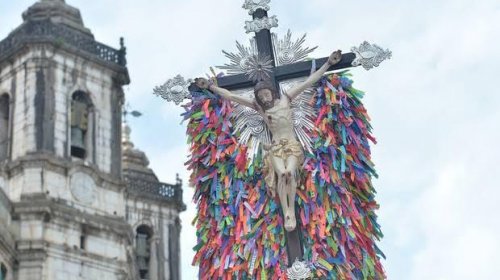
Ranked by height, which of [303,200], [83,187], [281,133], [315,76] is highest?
[83,187]

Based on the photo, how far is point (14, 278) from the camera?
789 inches

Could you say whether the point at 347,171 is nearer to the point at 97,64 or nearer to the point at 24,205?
the point at 24,205

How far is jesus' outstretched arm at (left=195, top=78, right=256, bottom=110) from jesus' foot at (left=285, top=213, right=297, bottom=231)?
934 millimetres

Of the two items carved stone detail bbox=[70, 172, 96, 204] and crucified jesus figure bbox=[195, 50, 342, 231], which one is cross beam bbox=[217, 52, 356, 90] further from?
carved stone detail bbox=[70, 172, 96, 204]

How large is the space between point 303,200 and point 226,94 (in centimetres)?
103

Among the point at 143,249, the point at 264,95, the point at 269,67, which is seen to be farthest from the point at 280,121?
the point at 143,249

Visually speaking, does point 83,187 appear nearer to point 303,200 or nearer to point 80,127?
point 80,127

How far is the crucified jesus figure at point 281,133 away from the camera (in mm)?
6219

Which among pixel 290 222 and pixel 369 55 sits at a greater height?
pixel 369 55

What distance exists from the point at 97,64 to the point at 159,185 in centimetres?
920

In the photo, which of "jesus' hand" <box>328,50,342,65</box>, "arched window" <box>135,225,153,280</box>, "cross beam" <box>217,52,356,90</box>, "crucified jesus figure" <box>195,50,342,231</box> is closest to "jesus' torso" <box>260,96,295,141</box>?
"crucified jesus figure" <box>195,50,342,231</box>

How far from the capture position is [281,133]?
6.45 metres

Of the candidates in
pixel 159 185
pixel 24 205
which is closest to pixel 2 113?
pixel 24 205

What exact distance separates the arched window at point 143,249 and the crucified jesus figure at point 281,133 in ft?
75.9
